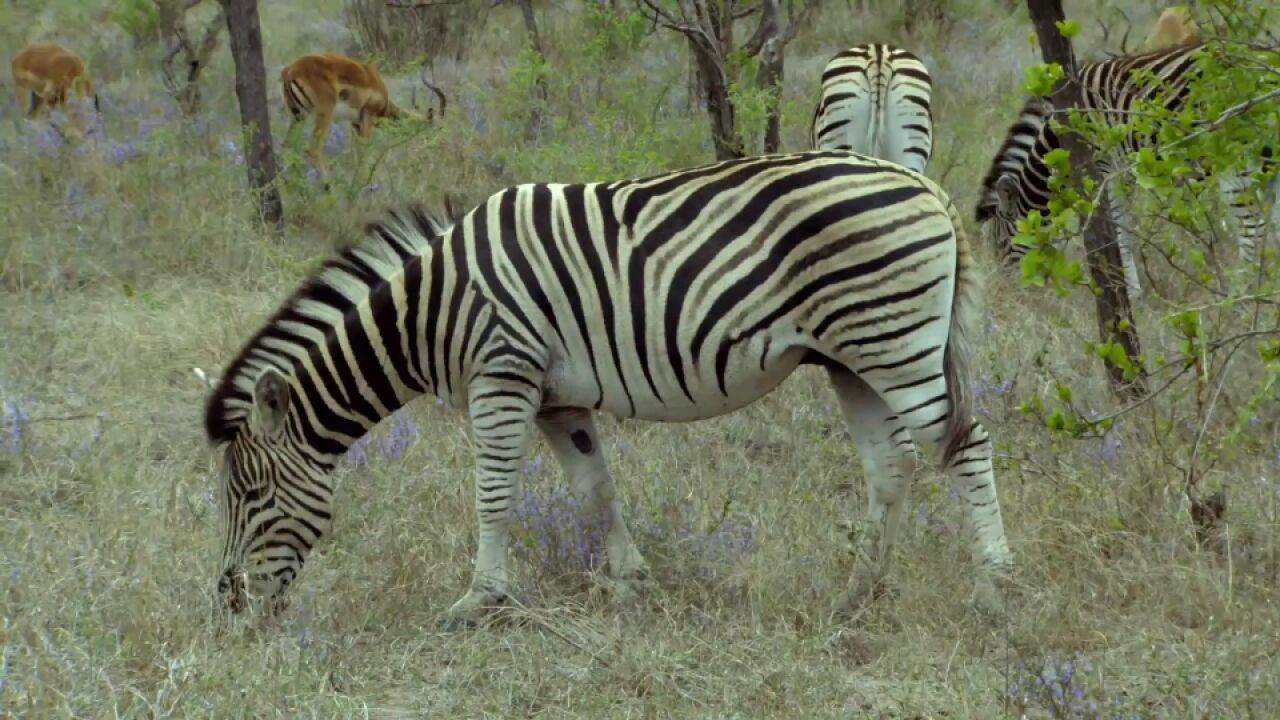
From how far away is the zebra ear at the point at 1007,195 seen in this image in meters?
9.35

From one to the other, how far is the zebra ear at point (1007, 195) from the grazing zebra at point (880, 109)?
620 millimetres

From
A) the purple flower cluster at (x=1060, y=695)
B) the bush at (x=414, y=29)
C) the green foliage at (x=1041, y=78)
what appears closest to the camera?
the green foliage at (x=1041, y=78)

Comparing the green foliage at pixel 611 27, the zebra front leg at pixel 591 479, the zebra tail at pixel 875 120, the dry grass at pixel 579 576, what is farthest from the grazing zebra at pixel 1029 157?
the zebra front leg at pixel 591 479

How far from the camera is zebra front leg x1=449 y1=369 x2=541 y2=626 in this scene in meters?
4.77

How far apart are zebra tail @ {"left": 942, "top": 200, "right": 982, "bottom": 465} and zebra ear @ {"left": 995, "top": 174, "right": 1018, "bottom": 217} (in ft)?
14.9

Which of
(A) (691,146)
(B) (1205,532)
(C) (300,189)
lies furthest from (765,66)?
(B) (1205,532)

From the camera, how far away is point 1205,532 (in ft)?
16.1

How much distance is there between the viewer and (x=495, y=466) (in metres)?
4.85

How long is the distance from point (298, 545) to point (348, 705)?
978mm

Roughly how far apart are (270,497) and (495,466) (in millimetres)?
760

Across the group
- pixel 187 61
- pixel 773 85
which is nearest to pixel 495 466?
pixel 773 85

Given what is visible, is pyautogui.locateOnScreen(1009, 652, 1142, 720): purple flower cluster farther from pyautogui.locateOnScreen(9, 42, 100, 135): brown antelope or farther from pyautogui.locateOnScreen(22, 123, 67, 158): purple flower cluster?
pyautogui.locateOnScreen(9, 42, 100, 135): brown antelope

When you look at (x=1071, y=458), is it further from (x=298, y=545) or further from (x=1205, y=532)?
(x=298, y=545)

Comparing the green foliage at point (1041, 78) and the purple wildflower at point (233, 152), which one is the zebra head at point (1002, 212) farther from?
the green foliage at point (1041, 78)
